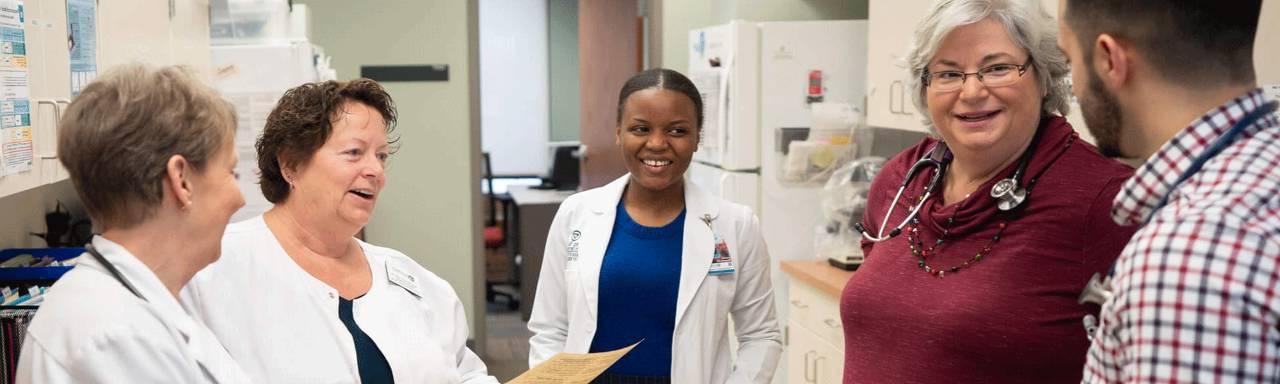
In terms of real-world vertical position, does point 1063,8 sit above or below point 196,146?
above

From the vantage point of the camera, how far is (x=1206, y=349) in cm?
90

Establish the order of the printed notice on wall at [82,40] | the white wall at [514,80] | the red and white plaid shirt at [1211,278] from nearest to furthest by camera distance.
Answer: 1. the red and white plaid shirt at [1211,278]
2. the printed notice on wall at [82,40]
3. the white wall at [514,80]

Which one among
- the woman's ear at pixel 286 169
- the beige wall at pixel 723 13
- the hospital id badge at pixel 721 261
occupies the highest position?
the beige wall at pixel 723 13

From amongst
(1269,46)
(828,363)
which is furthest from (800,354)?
(1269,46)

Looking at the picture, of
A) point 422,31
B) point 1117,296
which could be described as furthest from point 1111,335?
point 422,31

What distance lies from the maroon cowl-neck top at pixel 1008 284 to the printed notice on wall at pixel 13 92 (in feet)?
4.35

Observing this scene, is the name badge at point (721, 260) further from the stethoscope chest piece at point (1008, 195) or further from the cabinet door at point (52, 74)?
the cabinet door at point (52, 74)

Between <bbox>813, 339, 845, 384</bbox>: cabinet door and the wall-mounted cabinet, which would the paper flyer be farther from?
<bbox>813, 339, 845, 384</bbox>: cabinet door

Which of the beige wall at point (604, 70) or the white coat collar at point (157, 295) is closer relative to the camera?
the white coat collar at point (157, 295)

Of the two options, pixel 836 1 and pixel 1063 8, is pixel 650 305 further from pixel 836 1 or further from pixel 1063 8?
pixel 836 1

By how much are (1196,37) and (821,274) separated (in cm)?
239

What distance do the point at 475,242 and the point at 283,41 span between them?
6.34 feet

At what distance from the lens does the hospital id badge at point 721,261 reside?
6.99 feet

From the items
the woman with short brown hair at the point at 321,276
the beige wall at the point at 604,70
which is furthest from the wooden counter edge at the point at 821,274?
the beige wall at the point at 604,70
